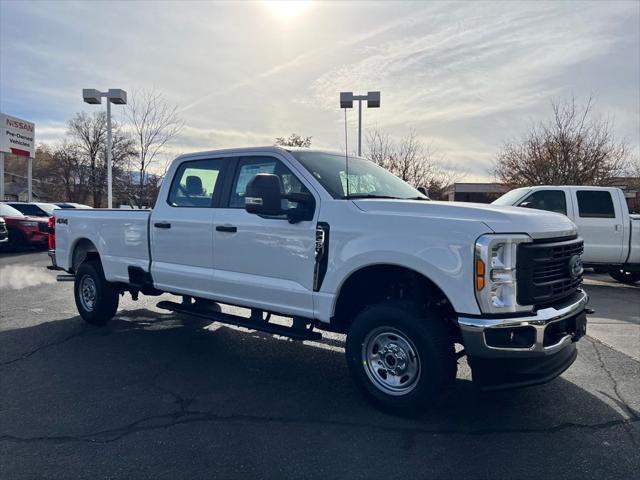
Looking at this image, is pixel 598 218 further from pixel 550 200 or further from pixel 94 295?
pixel 94 295

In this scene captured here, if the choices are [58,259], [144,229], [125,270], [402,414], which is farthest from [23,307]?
[402,414]

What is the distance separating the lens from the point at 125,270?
20.1 ft

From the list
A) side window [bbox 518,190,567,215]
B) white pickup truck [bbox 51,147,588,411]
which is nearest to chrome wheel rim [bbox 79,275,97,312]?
white pickup truck [bbox 51,147,588,411]

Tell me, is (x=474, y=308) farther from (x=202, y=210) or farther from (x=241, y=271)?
(x=202, y=210)

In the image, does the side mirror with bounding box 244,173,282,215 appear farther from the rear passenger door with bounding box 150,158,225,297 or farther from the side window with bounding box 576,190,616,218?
the side window with bounding box 576,190,616,218

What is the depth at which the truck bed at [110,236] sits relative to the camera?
594 cm

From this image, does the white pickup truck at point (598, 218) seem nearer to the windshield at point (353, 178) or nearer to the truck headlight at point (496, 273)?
the windshield at point (353, 178)

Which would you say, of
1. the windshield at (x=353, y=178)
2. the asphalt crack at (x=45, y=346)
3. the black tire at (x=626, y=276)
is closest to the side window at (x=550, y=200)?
the black tire at (x=626, y=276)

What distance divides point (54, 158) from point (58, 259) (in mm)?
48945

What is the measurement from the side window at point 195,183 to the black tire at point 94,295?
1.70 m

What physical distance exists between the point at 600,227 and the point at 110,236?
29.7ft

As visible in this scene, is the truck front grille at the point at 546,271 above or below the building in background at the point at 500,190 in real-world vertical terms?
below

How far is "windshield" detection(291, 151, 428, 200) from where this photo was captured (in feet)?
14.7

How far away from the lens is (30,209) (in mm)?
18078
